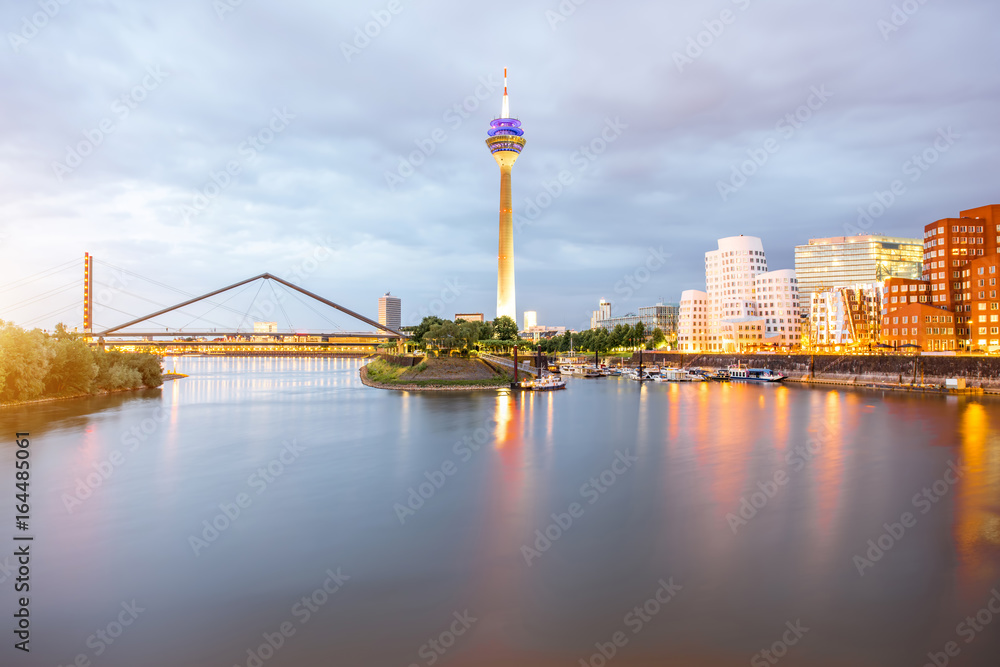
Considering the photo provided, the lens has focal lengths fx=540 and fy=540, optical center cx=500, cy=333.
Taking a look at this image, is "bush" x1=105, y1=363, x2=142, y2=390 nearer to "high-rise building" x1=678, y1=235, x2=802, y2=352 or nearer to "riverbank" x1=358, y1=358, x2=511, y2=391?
"riverbank" x1=358, y1=358, x2=511, y2=391

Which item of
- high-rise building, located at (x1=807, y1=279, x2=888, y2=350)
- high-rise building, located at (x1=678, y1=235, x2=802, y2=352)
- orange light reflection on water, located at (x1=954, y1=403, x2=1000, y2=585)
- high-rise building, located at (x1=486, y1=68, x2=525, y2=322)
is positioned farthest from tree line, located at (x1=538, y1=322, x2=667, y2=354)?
orange light reflection on water, located at (x1=954, y1=403, x2=1000, y2=585)

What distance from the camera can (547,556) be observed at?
11789 millimetres

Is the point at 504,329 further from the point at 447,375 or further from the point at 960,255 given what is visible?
the point at 960,255

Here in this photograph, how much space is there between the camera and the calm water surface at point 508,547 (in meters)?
8.42

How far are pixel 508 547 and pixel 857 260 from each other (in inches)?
4904

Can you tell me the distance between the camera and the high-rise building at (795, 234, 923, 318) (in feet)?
359

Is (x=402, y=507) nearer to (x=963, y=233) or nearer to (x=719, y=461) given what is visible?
(x=719, y=461)

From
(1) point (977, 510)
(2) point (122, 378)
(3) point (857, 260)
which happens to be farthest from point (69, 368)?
(3) point (857, 260)

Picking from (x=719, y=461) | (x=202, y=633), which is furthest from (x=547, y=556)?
(x=719, y=461)

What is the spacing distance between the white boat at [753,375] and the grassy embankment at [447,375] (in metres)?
29.5

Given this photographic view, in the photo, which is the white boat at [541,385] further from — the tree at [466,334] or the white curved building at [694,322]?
the white curved building at [694,322]

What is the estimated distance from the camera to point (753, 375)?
65562 mm

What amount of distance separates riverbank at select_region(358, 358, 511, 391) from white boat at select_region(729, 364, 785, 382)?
2961 cm

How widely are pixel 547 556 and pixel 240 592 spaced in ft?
20.0
